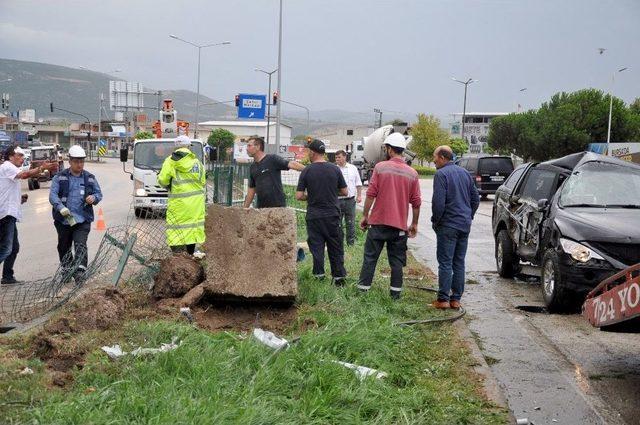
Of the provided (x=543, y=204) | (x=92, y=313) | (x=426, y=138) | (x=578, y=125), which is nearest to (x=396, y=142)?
(x=543, y=204)

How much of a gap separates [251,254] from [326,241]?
62.0 inches

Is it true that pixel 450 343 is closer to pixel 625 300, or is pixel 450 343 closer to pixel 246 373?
pixel 625 300

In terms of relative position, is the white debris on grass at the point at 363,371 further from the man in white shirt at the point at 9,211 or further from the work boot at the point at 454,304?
the man in white shirt at the point at 9,211

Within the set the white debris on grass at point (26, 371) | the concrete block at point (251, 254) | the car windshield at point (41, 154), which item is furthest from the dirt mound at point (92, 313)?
the car windshield at point (41, 154)

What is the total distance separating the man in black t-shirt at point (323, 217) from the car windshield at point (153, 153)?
454 inches

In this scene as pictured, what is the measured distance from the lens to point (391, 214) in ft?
26.0

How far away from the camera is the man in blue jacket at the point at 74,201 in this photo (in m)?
9.27

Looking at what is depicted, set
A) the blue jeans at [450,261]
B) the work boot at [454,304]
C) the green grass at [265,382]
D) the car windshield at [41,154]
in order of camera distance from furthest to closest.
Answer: the car windshield at [41,154], the work boot at [454,304], the blue jeans at [450,261], the green grass at [265,382]

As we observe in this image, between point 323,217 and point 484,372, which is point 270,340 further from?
point 323,217

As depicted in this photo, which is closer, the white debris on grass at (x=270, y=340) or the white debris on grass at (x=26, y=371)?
the white debris on grass at (x=26, y=371)

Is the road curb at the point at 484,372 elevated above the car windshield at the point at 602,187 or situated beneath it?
situated beneath

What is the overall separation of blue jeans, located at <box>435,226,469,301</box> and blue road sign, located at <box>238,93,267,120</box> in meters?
23.7

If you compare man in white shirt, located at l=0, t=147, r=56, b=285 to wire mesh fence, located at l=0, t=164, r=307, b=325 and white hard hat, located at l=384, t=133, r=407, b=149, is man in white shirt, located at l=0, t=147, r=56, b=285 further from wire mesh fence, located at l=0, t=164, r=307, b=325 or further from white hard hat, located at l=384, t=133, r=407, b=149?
white hard hat, located at l=384, t=133, r=407, b=149

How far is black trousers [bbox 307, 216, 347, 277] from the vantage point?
27.6 feet
